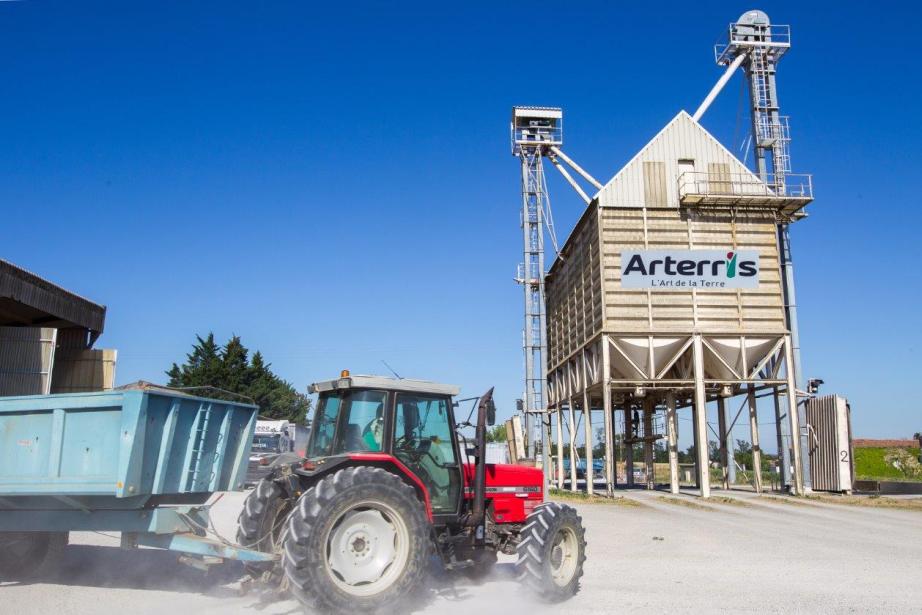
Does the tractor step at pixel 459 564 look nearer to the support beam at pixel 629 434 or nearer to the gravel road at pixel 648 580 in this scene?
the gravel road at pixel 648 580

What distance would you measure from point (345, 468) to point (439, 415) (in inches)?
50.5

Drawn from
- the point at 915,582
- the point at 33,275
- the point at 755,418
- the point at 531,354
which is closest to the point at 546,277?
the point at 531,354

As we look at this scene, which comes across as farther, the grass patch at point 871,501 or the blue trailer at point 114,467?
the grass patch at point 871,501

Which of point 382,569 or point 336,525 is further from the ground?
point 336,525

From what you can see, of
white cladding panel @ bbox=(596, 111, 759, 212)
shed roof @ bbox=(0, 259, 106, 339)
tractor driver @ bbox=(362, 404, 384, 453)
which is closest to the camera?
tractor driver @ bbox=(362, 404, 384, 453)

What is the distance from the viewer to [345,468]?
761cm

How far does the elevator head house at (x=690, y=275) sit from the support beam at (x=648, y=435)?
5.79 meters

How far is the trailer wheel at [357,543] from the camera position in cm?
678

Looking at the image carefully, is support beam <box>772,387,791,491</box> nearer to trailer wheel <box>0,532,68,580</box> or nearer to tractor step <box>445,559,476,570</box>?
tractor step <box>445,559,476,570</box>

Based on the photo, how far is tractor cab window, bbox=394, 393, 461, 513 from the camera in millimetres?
8055

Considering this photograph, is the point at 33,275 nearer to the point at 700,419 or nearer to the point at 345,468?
the point at 345,468

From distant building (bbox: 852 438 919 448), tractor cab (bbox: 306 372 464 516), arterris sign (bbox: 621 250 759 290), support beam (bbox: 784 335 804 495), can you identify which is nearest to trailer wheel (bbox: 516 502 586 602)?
tractor cab (bbox: 306 372 464 516)

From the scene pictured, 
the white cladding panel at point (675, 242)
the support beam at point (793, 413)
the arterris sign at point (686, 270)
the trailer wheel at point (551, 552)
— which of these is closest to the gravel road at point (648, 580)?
the trailer wheel at point (551, 552)

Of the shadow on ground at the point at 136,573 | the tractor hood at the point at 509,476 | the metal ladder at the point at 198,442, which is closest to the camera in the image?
the metal ladder at the point at 198,442
